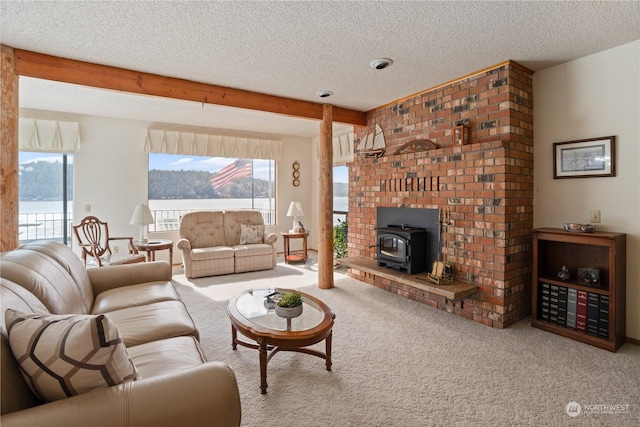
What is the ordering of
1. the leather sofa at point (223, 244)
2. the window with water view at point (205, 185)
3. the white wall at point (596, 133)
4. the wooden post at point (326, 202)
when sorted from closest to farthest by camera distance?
the white wall at point (596, 133), the wooden post at point (326, 202), the leather sofa at point (223, 244), the window with water view at point (205, 185)

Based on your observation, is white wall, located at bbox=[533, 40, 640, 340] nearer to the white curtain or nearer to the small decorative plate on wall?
the white curtain

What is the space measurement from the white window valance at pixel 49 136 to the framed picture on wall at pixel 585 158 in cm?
628

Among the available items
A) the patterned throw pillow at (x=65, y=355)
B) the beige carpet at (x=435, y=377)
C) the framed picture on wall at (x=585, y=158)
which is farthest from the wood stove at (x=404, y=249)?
the patterned throw pillow at (x=65, y=355)

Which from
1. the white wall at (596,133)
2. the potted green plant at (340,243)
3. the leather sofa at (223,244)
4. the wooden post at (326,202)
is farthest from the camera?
the potted green plant at (340,243)

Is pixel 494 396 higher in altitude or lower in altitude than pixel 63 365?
lower

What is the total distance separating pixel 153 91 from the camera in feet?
10.7

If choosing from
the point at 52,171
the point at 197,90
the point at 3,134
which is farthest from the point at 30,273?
the point at 52,171

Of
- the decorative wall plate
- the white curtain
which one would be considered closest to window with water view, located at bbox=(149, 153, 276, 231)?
the decorative wall plate

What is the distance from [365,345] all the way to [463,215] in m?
1.63

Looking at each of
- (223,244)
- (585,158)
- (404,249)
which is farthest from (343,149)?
(585,158)

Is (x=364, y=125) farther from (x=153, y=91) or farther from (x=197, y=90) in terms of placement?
(x=153, y=91)

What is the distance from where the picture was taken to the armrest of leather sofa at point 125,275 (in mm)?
2661

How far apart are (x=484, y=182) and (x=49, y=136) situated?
5878 millimetres

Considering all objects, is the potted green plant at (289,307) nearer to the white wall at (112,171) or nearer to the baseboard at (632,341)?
the baseboard at (632,341)
